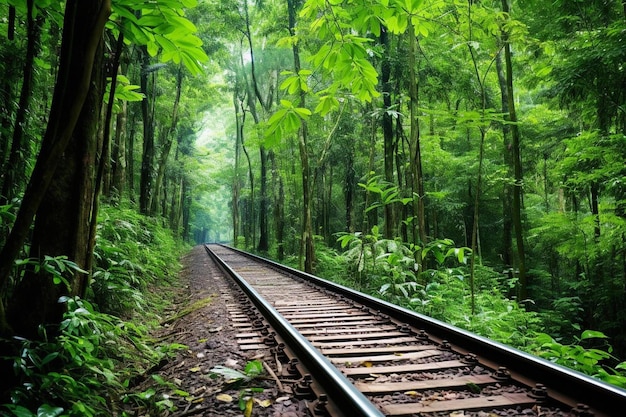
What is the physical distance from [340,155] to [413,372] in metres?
Answer: 15.4

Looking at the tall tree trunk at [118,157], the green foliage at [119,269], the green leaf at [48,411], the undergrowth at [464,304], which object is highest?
the tall tree trunk at [118,157]

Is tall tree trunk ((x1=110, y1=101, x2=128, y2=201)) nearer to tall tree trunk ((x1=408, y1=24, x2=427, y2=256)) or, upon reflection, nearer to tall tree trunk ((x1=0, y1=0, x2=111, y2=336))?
tall tree trunk ((x1=408, y1=24, x2=427, y2=256))

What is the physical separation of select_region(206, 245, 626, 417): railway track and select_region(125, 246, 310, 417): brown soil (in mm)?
185

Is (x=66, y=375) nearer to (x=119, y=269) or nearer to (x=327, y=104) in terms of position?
(x=119, y=269)

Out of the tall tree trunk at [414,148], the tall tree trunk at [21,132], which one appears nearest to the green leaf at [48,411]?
the tall tree trunk at [21,132]

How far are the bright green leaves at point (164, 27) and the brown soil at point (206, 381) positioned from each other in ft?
8.04

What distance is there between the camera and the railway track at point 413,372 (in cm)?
249

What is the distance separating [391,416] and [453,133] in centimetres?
1594

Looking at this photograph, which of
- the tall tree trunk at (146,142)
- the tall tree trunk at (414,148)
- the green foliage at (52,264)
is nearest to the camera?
the green foliage at (52,264)

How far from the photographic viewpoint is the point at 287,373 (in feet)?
10.8

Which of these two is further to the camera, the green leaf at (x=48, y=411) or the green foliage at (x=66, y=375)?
the green foliage at (x=66, y=375)

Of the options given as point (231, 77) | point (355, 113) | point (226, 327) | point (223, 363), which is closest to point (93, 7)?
point (223, 363)

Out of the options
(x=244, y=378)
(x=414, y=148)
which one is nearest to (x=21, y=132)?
(x=244, y=378)

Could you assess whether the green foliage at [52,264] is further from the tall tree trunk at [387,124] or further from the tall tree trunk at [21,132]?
the tall tree trunk at [387,124]
